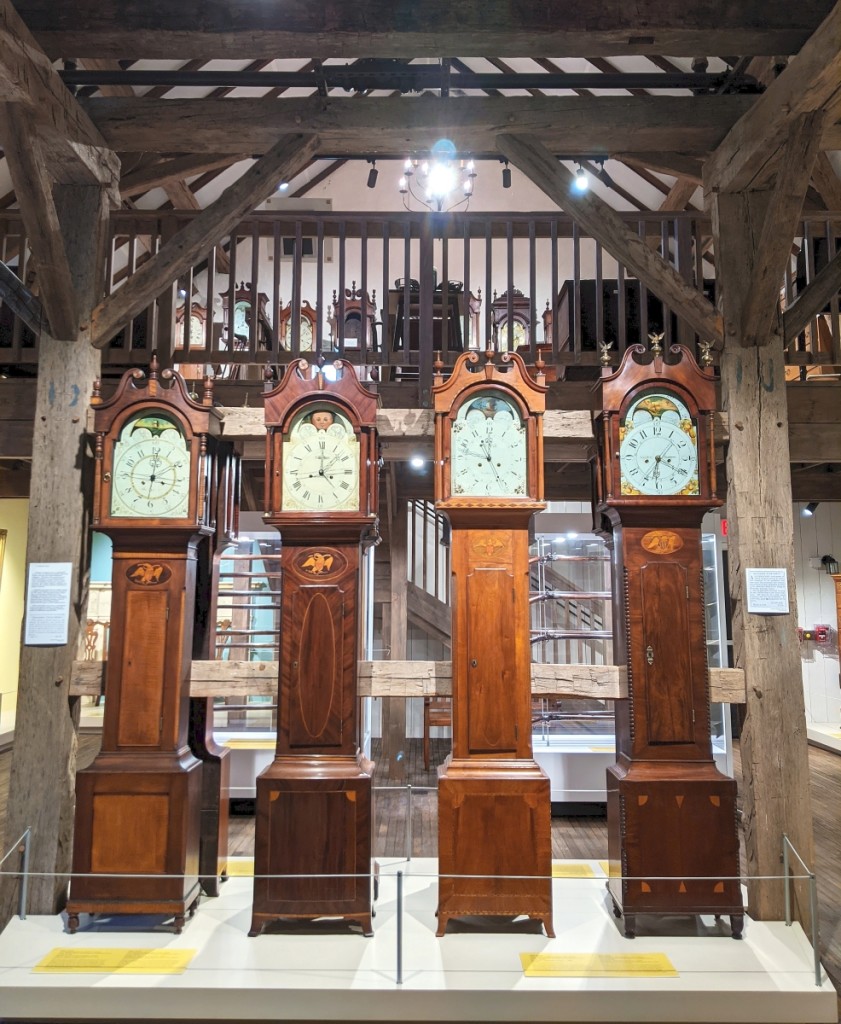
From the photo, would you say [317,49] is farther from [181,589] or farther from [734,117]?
[181,589]

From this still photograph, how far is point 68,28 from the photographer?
3393 millimetres

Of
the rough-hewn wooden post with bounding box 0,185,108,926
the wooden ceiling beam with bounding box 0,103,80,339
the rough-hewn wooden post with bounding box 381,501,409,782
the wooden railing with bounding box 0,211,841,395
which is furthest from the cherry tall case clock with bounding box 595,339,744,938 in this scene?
the rough-hewn wooden post with bounding box 381,501,409,782

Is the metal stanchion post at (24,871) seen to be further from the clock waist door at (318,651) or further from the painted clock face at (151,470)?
the painted clock face at (151,470)

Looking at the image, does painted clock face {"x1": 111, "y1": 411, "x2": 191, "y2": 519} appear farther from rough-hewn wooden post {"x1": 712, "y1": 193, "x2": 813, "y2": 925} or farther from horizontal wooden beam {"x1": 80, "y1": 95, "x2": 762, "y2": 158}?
rough-hewn wooden post {"x1": 712, "y1": 193, "x2": 813, "y2": 925}

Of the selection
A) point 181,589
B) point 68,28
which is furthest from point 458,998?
point 68,28

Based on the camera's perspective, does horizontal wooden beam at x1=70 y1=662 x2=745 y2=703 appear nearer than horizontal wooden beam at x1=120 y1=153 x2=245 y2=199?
Yes

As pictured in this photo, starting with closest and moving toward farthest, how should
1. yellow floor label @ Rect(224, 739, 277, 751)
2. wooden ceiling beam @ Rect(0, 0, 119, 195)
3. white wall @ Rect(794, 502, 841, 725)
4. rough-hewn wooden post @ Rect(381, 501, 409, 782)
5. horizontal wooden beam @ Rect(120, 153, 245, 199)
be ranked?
wooden ceiling beam @ Rect(0, 0, 119, 195) → horizontal wooden beam @ Rect(120, 153, 245, 199) → yellow floor label @ Rect(224, 739, 277, 751) → rough-hewn wooden post @ Rect(381, 501, 409, 782) → white wall @ Rect(794, 502, 841, 725)

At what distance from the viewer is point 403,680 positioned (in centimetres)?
349

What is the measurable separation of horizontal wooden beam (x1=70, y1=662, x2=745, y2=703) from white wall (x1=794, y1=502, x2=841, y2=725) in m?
6.51

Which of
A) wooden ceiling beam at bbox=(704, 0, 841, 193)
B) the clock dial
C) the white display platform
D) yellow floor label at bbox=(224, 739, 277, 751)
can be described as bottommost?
the white display platform

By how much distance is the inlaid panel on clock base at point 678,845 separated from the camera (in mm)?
3164

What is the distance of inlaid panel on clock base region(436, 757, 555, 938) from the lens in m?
3.15

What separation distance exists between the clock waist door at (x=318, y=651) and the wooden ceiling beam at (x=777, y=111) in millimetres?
2601

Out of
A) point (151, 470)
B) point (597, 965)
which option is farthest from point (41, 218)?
point (597, 965)
